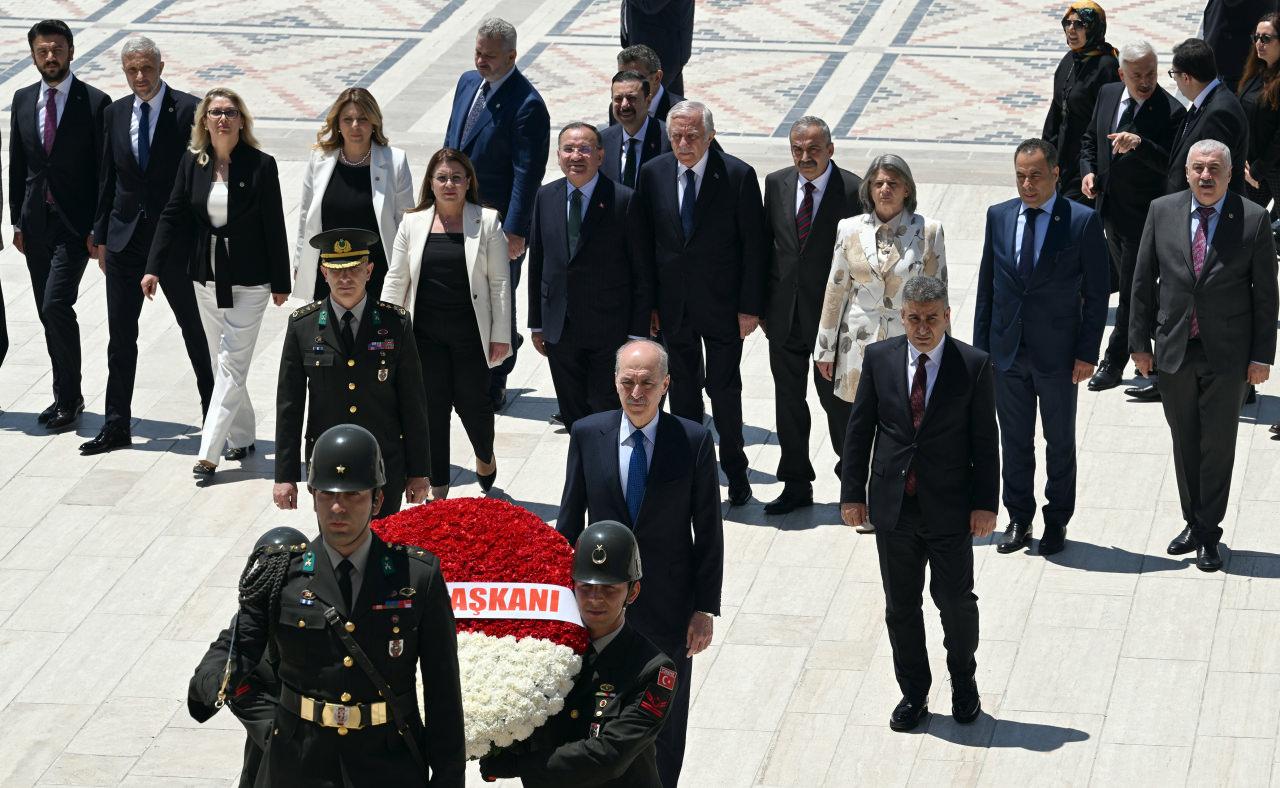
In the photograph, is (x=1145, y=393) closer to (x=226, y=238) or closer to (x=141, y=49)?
(x=226, y=238)

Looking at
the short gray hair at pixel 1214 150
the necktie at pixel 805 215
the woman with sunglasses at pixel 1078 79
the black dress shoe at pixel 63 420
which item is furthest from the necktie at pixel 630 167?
the black dress shoe at pixel 63 420

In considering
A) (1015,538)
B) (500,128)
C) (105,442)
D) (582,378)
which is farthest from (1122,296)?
(105,442)

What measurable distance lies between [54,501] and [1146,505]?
544 cm

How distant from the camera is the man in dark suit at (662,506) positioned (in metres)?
7.51

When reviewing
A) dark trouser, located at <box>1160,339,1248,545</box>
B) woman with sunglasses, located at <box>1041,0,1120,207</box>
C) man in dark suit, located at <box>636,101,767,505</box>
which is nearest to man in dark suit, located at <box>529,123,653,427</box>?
man in dark suit, located at <box>636,101,767,505</box>

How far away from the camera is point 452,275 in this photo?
10.1 metres

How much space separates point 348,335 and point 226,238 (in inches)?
92.2

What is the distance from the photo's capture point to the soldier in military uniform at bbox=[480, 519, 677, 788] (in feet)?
19.6

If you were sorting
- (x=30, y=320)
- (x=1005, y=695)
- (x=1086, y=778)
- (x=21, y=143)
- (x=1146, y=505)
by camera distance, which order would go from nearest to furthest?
(x=1086, y=778), (x=1005, y=695), (x=1146, y=505), (x=21, y=143), (x=30, y=320)

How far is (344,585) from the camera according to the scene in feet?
19.0

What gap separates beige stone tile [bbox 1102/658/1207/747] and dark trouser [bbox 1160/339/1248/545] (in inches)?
42.9

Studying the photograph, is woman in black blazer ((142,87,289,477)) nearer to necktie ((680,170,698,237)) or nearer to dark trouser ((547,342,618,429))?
dark trouser ((547,342,618,429))

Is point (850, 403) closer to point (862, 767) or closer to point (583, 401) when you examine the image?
point (583, 401)

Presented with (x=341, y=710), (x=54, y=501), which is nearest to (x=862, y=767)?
Answer: (x=341, y=710)
